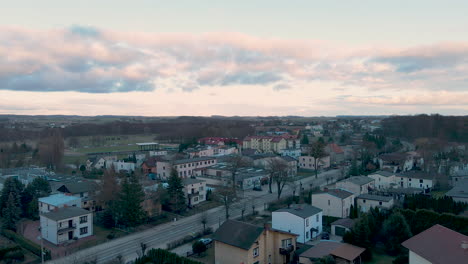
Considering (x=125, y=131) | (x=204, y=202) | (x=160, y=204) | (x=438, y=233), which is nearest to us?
(x=438, y=233)

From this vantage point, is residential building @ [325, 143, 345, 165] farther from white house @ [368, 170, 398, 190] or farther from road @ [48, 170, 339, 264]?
road @ [48, 170, 339, 264]

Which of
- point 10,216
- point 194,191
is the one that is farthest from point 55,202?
point 194,191

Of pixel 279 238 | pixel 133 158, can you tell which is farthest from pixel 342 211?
pixel 133 158

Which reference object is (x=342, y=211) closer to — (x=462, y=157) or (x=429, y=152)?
(x=429, y=152)

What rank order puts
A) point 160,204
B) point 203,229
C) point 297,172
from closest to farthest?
point 203,229 < point 160,204 < point 297,172

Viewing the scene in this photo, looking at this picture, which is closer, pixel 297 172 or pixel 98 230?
pixel 98 230

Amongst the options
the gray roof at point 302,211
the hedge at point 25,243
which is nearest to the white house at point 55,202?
the hedge at point 25,243

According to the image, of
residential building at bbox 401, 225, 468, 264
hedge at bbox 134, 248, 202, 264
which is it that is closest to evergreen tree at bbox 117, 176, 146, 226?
hedge at bbox 134, 248, 202, 264
